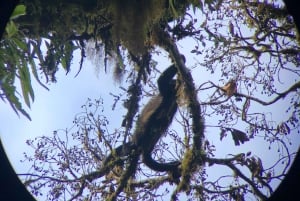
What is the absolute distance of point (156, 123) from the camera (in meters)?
2.64

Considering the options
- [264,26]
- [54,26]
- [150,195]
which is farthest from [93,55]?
[264,26]

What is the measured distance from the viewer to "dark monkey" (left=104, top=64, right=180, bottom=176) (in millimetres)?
2428

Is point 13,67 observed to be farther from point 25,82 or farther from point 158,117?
point 158,117

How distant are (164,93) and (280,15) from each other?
96 cm

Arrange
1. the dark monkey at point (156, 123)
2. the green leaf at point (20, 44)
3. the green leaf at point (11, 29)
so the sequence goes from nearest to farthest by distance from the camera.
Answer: the green leaf at point (11, 29)
the green leaf at point (20, 44)
the dark monkey at point (156, 123)

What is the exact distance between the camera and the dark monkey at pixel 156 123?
2.43m

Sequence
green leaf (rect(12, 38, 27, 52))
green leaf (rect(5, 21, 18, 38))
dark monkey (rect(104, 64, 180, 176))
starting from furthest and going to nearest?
dark monkey (rect(104, 64, 180, 176)) → green leaf (rect(12, 38, 27, 52)) → green leaf (rect(5, 21, 18, 38))

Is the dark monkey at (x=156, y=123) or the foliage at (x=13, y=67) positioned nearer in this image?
the foliage at (x=13, y=67)

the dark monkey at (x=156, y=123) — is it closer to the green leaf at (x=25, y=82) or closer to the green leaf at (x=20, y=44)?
the green leaf at (x=25, y=82)

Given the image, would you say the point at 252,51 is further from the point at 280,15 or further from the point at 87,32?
the point at 87,32

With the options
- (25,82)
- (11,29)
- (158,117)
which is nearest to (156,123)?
(158,117)

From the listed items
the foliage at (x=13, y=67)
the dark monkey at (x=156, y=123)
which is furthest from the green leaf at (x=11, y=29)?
the dark monkey at (x=156, y=123)

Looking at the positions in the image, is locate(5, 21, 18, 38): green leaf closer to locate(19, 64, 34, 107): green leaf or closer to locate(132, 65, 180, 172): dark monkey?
locate(19, 64, 34, 107): green leaf

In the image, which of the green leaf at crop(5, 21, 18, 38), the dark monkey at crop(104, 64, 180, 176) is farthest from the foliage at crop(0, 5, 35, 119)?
the dark monkey at crop(104, 64, 180, 176)
